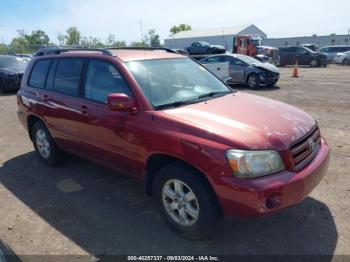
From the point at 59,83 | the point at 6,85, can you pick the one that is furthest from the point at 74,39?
the point at 59,83

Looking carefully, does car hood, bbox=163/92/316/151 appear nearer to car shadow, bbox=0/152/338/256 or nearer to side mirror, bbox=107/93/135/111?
side mirror, bbox=107/93/135/111

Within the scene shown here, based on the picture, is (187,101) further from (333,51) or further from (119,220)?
(333,51)

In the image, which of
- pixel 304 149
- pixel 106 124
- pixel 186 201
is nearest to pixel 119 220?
pixel 186 201

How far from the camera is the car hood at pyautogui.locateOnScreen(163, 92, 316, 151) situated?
117 inches

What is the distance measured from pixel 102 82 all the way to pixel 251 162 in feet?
6.94

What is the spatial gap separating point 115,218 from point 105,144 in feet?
2.82

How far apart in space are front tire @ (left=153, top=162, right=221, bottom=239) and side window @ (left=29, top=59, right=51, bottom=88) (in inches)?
113

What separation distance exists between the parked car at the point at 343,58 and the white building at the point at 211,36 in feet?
123

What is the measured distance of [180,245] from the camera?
331 cm

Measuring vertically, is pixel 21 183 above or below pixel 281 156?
below

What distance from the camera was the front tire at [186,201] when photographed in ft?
10.1

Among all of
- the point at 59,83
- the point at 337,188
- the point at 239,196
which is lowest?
the point at 337,188

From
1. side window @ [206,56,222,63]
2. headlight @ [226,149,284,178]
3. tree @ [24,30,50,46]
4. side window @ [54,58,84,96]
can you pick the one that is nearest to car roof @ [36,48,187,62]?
side window @ [54,58,84,96]

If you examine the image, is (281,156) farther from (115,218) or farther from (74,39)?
(74,39)
